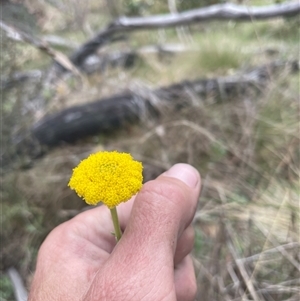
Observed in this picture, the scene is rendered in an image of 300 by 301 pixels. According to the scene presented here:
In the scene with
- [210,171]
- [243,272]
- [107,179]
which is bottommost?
[210,171]

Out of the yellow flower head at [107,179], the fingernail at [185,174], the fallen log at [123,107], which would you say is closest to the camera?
the yellow flower head at [107,179]

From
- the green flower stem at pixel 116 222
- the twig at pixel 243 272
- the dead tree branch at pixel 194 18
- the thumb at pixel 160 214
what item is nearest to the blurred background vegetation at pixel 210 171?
the twig at pixel 243 272

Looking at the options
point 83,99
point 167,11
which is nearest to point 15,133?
point 83,99

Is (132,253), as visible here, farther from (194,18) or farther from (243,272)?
(194,18)

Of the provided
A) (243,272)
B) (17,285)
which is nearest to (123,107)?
(17,285)

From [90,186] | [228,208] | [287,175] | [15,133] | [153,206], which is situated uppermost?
[90,186]

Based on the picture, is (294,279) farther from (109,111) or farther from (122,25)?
(122,25)

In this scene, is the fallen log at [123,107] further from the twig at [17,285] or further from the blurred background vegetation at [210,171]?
the twig at [17,285]
